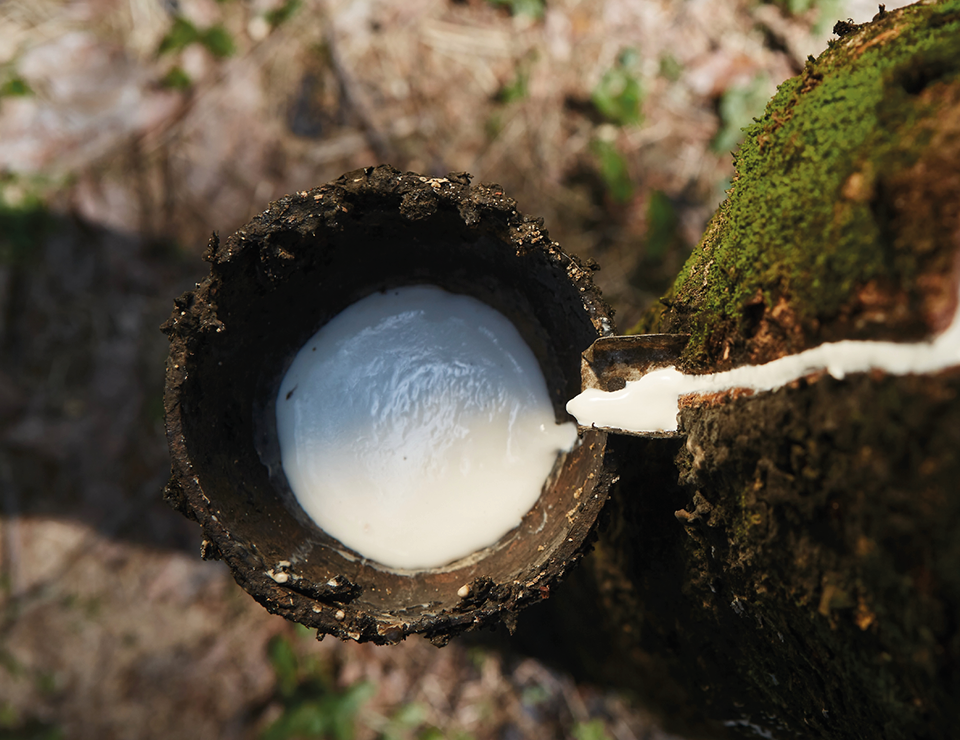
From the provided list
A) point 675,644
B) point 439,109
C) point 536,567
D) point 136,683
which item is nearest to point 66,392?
point 136,683

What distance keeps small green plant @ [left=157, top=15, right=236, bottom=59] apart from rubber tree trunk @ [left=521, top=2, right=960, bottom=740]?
215 cm

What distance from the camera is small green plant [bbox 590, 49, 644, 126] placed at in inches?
93.8

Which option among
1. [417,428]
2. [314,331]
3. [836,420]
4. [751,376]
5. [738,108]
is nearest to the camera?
[836,420]

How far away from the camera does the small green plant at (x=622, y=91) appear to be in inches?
→ 93.8

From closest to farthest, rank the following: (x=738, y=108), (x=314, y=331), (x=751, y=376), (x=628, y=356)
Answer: (x=751, y=376) → (x=628, y=356) → (x=314, y=331) → (x=738, y=108)

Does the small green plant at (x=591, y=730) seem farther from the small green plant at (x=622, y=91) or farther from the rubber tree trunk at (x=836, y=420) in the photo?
the small green plant at (x=622, y=91)

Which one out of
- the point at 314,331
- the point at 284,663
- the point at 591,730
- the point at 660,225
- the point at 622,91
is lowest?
the point at 591,730

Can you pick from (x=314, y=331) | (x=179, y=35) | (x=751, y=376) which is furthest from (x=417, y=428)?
(x=179, y=35)

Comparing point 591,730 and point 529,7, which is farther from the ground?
point 529,7

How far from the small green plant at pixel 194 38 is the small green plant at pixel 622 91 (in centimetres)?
148

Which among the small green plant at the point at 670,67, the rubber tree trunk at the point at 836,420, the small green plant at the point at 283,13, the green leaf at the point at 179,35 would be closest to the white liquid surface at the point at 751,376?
the rubber tree trunk at the point at 836,420

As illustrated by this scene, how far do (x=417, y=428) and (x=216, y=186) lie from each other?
152 cm

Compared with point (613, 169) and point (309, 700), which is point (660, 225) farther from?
point (309, 700)

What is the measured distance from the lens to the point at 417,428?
5.16 ft
